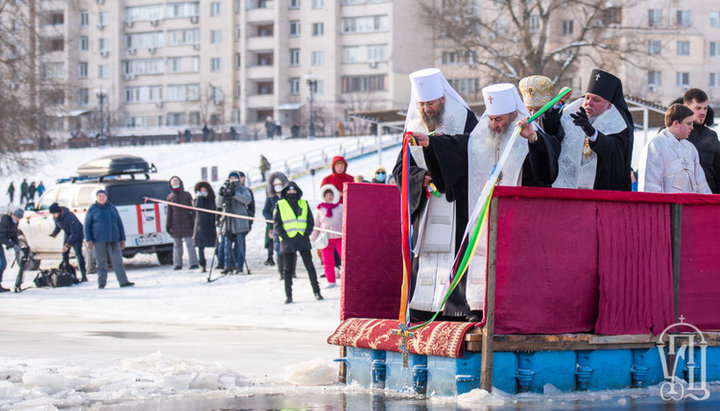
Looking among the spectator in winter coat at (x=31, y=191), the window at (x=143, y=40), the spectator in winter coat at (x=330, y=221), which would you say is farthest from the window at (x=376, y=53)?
the spectator in winter coat at (x=330, y=221)

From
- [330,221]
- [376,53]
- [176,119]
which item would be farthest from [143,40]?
[330,221]

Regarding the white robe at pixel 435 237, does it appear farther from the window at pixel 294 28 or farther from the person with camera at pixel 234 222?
the window at pixel 294 28

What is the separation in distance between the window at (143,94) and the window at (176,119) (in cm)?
174

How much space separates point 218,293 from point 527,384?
1098 cm

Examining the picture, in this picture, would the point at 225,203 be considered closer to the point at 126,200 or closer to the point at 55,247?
the point at 126,200

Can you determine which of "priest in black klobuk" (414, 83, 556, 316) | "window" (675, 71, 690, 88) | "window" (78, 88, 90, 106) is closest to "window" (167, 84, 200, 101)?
"window" (78, 88, 90, 106)

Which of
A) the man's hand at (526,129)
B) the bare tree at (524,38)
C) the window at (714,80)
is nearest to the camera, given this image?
the man's hand at (526,129)

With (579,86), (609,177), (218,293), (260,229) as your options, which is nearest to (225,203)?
(218,293)

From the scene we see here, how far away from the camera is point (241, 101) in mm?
90062

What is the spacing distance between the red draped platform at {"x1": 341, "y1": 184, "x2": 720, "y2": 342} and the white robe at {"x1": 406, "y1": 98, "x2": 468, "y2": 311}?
33.2 inches

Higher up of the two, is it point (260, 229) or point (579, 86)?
point (579, 86)

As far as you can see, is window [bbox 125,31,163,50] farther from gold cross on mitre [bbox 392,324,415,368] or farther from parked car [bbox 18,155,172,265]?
gold cross on mitre [bbox 392,324,415,368]

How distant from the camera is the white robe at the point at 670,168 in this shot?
8945mm

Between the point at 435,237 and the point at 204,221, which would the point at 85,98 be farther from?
the point at 435,237
